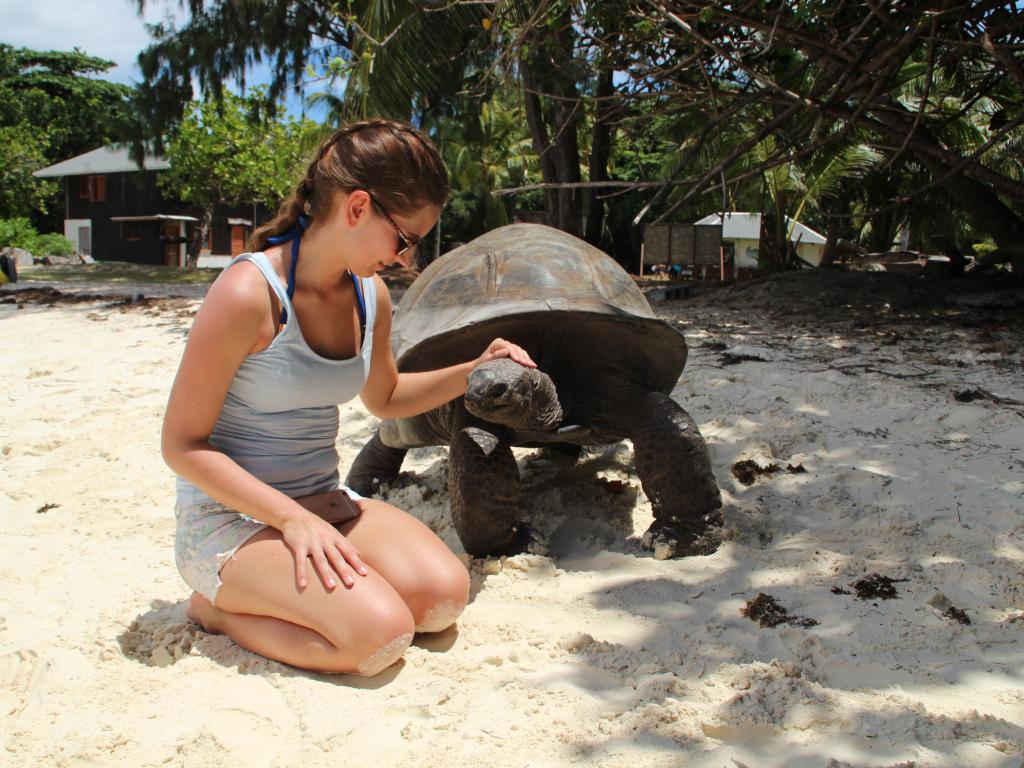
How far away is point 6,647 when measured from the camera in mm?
1828

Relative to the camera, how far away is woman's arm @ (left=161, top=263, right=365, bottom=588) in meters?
1.71

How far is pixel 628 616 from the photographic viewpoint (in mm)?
2002

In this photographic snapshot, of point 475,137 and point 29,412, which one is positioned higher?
point 475,137

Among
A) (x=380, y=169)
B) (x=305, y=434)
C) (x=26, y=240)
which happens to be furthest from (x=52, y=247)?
(x=380, y=169)

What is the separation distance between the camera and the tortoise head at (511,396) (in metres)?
1.97

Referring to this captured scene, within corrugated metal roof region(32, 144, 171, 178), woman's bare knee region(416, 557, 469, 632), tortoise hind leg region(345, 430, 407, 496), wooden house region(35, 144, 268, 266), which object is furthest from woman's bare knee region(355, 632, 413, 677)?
corrugated metal roof region(32, 144, 171, 178)

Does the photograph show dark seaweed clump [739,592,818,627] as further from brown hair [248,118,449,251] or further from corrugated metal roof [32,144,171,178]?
corrugated metal roof [32,144,171,178]

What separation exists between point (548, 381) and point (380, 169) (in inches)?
31.7

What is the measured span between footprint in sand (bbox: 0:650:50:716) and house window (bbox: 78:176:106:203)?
3225 centimetres

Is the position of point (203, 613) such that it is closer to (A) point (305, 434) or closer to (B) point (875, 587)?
(A) point (305, 434)

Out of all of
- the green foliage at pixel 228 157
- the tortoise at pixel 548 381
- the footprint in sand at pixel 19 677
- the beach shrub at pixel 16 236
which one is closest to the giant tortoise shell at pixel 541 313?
the tortoise at pixel 548 381

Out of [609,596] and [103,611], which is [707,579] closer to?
[609,596]

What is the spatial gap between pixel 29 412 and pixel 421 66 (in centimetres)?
546

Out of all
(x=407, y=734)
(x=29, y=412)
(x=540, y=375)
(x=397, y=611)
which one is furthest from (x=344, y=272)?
(x=29, y=412)
